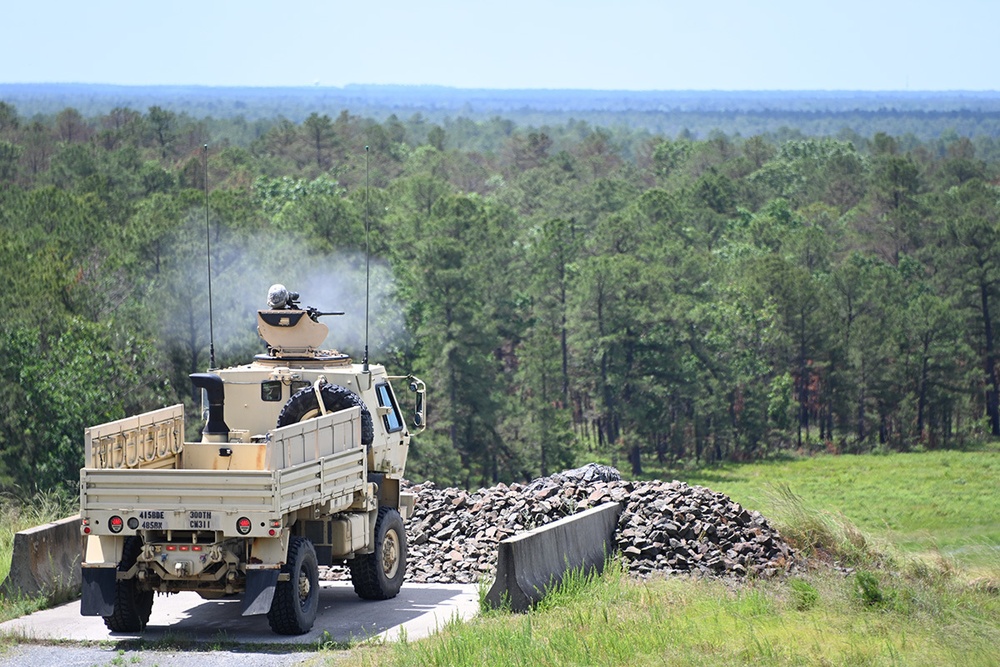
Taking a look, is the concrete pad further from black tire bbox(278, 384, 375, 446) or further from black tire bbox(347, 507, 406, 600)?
black tire bbox(278, 384, 375, 446)

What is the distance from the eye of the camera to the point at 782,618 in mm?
13469

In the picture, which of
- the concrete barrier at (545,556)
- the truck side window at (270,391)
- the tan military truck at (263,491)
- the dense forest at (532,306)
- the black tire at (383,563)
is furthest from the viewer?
the dense forest at (532,306)

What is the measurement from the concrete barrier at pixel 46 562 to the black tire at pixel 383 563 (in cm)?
307

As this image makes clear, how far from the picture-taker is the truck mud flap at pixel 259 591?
13.3 meters

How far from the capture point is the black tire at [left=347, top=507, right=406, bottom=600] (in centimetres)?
1580

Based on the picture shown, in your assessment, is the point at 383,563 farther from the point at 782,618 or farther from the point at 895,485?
the point at 895,485

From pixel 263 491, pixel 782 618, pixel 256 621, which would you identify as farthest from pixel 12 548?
pixel 782 618

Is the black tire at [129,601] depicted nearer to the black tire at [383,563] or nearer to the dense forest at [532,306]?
the black tire at [383,563]

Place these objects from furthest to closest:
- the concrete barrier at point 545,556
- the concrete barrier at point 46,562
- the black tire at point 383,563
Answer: the black tire at point 383,563 < the concrete barrier at point 46,562 < the concrete barrier at point 545,556

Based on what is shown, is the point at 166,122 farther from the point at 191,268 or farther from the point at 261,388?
the point at 261,388

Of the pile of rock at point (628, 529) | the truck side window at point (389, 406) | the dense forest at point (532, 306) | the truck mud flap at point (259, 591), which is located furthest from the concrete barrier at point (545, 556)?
the dense forest at point (532, 306)

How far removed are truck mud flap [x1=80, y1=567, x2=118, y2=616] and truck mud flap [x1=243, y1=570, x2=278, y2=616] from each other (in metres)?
1.31

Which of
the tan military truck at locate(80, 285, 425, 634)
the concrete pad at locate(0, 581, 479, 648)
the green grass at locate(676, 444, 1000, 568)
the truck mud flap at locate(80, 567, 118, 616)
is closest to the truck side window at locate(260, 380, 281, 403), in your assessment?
the tan military truck at locate(80, 285, 425, 634)

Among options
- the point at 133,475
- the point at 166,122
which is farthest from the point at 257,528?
the point at 166,122
